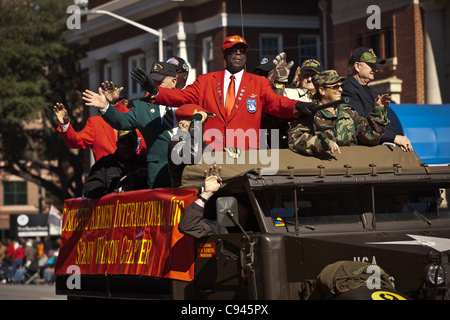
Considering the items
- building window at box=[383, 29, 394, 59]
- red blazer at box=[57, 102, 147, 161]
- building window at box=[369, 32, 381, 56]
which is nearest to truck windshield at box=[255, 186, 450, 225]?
red blazer at box=[57, 102, 147, 161]

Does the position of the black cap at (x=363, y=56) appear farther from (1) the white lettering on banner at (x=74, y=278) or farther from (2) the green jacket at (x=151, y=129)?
(1) the white lettering on banner at (x=74, y=278)

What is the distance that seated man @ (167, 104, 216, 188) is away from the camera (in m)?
7.32

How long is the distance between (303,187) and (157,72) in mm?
2987

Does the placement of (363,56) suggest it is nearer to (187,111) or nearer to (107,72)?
(187,111)

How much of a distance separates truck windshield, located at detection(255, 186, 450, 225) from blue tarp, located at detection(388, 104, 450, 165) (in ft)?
41.5

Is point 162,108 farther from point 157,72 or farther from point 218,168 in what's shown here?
point 218,168

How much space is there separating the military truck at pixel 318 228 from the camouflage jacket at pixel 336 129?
0.12 meters

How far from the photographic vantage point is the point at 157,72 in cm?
906

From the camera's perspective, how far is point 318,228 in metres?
6.70

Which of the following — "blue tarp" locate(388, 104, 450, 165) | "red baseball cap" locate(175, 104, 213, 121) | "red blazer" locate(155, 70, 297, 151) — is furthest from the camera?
"blue tarp" locate(388, 104, 450, 165)

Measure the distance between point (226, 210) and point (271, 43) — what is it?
29562mm

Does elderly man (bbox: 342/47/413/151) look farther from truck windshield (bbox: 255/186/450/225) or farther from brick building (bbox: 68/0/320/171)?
brick building (bbox: 68/0/320/171)

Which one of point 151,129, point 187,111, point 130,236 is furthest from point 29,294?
point 187,111
